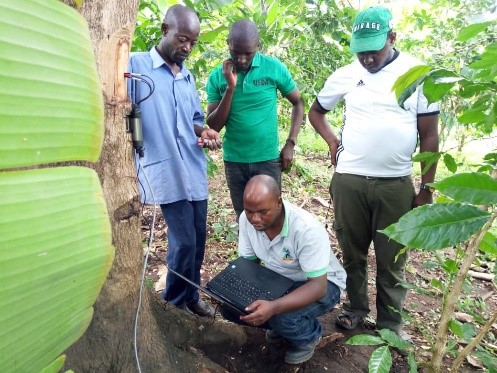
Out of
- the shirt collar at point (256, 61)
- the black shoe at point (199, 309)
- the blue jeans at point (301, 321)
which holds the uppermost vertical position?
the shirt collar at point (256, 61)

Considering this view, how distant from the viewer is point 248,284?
2166 mm

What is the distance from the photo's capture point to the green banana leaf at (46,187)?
1.59 ft

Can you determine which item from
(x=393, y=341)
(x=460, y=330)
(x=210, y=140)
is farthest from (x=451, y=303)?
(x=210, y=140)

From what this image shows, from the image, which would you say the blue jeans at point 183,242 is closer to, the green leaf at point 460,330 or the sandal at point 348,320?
the sandal at point 348,320

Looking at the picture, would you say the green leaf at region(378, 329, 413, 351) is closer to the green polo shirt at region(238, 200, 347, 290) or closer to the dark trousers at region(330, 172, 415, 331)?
the green polo shirt at region(238, 200, 347, 290)

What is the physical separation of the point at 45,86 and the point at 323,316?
2.49 meters

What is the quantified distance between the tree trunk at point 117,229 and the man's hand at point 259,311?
1.65 feet

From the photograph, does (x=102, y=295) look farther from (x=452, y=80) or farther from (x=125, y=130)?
(x=452, y=80)

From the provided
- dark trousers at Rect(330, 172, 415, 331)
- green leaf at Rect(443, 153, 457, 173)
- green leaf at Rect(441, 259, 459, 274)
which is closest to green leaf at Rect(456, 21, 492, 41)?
green leaf at Rect(443, 153, 457, 173)

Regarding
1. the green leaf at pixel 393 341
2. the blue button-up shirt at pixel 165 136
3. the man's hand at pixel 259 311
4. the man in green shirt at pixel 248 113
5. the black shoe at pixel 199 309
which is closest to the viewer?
the green leaf at pixel 393 341

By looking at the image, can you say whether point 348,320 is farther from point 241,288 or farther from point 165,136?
point 165,136

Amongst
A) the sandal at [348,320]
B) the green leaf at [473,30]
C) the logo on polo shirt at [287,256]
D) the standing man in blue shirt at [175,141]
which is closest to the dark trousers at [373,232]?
the sandal at [348,320]

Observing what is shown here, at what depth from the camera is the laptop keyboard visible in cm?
208

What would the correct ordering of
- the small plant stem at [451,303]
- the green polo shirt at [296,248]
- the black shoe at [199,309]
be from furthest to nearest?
the black shoe at [199,309] < the green polo shirt at [296,248] < the small plant stem at [451,303]
